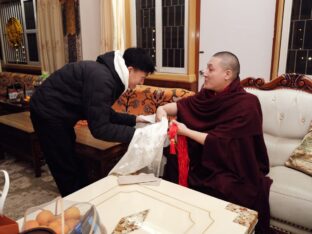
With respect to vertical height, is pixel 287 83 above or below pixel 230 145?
above

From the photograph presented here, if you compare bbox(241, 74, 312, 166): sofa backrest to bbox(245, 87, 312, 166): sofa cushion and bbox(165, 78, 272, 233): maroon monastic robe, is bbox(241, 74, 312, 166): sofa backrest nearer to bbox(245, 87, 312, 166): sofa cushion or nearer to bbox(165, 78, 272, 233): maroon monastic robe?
bbox(245, 87, 312, 166): sofa cushion

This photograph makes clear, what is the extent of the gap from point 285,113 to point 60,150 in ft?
5.08

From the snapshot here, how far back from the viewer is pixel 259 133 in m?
1.56

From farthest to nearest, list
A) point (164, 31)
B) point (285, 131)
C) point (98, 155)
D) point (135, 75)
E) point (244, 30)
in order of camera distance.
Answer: point (164, 31)
point (244, 30)
point (98, 155)
point (285, 131)
point (135, 75)

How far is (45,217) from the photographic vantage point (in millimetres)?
897

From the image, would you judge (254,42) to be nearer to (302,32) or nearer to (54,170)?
(302,32)

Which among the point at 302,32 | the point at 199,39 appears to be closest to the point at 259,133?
the point at 302,32

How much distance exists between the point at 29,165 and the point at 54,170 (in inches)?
57.2

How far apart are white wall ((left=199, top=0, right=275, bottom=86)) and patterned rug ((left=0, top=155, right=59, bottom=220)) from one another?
7.18 ft

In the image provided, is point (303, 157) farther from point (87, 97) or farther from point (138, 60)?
point (87, 97)

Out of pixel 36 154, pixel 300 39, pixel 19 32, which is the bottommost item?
pixel 36 154

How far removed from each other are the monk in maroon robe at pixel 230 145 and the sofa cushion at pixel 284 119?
316 mm

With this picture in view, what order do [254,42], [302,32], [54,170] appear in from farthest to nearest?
[254,42] < [302,32] < [54,170]

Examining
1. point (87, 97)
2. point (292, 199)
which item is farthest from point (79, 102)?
point (292, 199)
